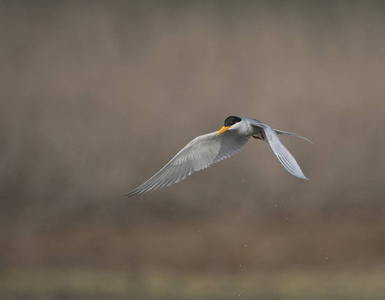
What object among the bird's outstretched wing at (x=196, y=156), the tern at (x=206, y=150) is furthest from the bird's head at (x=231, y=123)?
the bird's outstretched wing at (x=196, y=156)

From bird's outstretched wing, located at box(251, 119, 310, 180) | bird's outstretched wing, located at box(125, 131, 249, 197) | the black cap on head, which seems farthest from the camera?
bird's outstretched wing, located at box(125, 131, 249, 197)

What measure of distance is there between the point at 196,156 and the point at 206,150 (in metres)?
0.08

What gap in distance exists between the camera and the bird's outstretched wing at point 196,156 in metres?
3.64

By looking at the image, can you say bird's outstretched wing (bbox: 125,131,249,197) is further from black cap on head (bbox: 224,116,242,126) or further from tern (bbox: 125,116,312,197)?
black cap on head (bbox: 224,116,242,126)

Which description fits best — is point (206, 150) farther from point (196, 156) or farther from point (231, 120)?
point (231, 120)

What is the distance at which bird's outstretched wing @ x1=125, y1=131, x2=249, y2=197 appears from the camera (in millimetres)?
3639

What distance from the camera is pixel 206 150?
3809mm

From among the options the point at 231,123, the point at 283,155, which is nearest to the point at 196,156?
the point at 231,123

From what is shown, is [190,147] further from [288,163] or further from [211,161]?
[288,163]

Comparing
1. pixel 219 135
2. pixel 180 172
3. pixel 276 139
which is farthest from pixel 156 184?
pixel 276 139

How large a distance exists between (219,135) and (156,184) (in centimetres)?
53

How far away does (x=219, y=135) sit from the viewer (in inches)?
150

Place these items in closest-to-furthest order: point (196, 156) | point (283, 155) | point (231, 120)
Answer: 1. point (283, 155)
2. point (231, 120)
3. point (196, 156)

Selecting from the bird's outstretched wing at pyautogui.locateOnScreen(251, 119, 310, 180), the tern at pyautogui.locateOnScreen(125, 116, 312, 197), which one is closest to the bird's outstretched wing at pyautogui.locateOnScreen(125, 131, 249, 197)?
the tern at pyautogui.locateOnScreen(125, 116, 312, 197)
